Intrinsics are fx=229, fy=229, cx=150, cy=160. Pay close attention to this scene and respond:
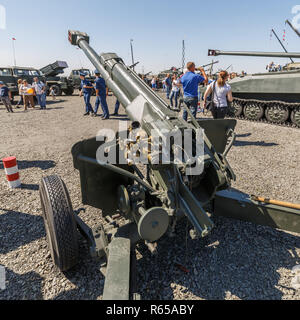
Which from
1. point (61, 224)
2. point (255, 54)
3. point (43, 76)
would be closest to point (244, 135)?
point (255, 54)

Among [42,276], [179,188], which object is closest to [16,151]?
[42,276]

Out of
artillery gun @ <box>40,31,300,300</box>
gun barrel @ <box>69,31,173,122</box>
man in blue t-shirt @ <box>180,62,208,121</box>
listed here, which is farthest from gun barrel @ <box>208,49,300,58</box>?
artillery gun @ <box>40,31,300,300</box>

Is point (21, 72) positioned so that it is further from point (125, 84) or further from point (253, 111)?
point (125, 84)

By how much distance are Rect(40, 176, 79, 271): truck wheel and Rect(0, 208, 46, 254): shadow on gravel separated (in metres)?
0.78

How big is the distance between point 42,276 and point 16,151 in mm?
4413

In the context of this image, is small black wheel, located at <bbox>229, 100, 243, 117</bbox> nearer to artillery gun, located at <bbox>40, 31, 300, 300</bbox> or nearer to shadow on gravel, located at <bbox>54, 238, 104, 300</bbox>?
artillery gun, located at <bbox>40, 31, 300, 300</bbox>

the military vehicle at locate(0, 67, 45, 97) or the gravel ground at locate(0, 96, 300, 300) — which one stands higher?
the military vehicle at locate(0, 67, 45, 97)

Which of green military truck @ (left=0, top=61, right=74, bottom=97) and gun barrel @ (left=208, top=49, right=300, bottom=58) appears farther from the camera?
green military truck @ (left=0, top=61, right=74, bottom=97)

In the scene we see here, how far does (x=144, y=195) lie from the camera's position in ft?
7.54

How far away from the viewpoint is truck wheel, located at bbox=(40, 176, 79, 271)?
204 cm

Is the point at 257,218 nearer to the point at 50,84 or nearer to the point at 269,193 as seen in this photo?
the point at 269,193

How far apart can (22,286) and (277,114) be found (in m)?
8.90

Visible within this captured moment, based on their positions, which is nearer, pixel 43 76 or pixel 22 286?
pixel 22 286

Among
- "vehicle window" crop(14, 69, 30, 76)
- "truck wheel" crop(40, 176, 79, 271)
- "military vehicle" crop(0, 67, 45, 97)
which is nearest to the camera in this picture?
"truck wheel" crop(40, 176, 79, 271)
